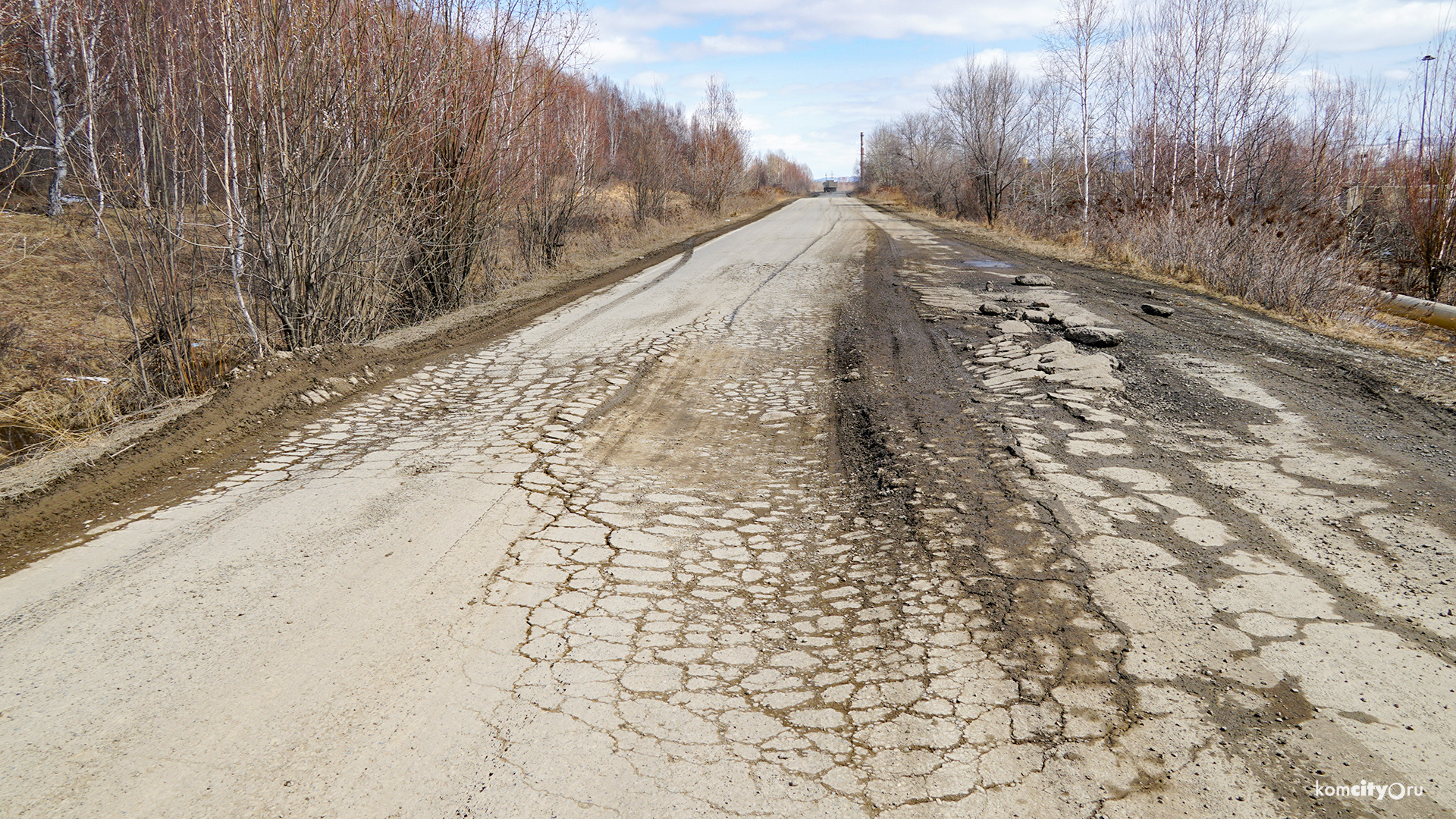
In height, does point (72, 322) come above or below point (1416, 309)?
above

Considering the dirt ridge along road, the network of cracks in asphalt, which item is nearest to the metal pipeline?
the dirt ridge along road

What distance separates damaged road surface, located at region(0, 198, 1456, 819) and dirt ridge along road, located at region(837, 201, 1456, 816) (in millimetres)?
15

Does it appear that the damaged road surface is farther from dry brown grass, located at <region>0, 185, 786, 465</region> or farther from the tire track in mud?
dry brown grass, located at <region>0, 185, 786, 465</region>

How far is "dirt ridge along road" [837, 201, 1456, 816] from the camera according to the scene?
6.57 ft

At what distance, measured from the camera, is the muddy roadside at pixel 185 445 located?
3.43 m

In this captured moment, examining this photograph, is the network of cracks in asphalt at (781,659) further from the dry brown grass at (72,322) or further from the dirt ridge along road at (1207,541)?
the dry brown grass at (72,322)

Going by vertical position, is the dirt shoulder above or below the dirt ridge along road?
above

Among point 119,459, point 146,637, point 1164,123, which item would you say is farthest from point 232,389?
point 1164,123

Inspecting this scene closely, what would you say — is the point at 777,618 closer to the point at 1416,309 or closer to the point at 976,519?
the point at 976,519

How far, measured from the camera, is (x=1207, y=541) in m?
3.12

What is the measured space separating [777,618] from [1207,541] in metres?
1.93

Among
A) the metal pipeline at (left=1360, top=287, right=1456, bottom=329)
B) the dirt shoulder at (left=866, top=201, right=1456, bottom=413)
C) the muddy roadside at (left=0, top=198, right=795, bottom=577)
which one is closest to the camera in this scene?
the muddy roadside at (left=0, top=198, right=795, bottom=577)

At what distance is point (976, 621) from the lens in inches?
103

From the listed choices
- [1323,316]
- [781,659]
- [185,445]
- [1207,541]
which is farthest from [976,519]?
[1323,316]
